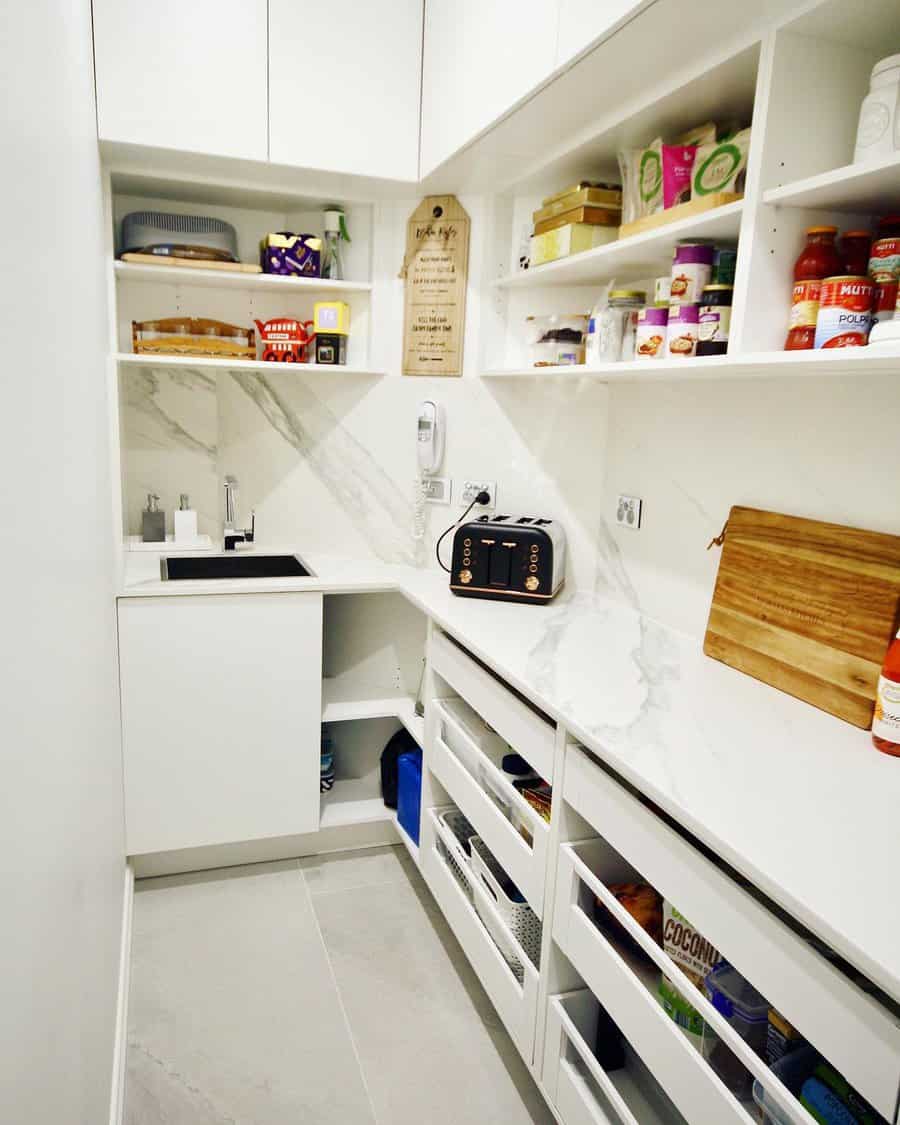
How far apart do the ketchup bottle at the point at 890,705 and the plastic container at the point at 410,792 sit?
142 cm

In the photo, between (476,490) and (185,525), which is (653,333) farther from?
(185,525)

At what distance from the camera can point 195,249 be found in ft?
7.93

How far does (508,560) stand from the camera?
88.1 inches

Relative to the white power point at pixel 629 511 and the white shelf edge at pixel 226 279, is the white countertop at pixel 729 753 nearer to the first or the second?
the white power point at pixel 629 511

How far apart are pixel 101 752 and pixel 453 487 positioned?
144cm

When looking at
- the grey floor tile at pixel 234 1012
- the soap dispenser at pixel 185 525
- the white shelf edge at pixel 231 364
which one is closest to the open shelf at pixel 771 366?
the white shelf edge at pixel 231 364

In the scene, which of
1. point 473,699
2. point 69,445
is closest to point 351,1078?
point 473,699

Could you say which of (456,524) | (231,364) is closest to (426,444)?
(456,524)

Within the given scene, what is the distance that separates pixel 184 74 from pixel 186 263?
0.49m

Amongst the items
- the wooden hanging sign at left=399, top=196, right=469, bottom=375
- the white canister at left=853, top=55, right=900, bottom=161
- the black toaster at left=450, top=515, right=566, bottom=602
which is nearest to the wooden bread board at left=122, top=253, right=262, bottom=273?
the wooden hanging sign at left=399, top=196, right=469, bottom=375

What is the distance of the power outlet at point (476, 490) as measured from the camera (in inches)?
104

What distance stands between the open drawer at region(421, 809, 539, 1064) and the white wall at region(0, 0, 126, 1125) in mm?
809

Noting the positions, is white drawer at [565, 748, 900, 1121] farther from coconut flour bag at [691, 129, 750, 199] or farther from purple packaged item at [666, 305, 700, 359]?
coconut flour bag at [691, 129, 750, 199]

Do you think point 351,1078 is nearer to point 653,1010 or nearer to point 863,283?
point 653,1010
